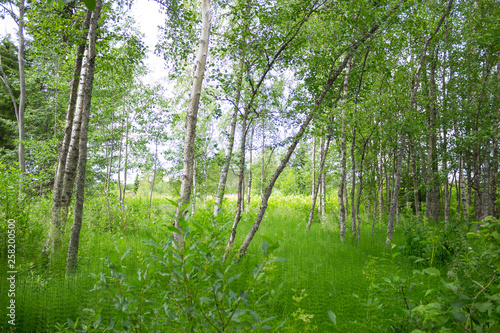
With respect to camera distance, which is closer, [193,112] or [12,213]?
[193,112]

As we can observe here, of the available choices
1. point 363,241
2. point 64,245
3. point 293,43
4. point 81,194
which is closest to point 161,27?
point 293,43

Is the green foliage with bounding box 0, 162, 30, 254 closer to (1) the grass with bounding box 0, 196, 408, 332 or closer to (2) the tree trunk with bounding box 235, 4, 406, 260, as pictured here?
(1) the grass with bounding box 0, 196, 408, 332

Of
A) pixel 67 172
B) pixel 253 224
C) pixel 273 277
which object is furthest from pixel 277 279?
pixel 67 172

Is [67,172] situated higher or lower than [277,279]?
higher

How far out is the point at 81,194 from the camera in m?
3.99

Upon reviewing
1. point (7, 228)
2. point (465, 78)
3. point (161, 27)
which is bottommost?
point (7, 228)

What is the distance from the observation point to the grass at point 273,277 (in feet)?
9.37

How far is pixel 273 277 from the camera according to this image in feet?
6.61

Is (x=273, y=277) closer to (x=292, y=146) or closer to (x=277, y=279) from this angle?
(x=277, y=279)

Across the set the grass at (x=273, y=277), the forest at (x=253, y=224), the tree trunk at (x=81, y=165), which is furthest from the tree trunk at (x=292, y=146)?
the tree trunk at (x=81, y=165)

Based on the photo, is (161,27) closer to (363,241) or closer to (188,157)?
(188,157)

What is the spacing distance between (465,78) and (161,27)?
10.9m

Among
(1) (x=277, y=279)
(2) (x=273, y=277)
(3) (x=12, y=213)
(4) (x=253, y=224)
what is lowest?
(1) (x=277, y=279)

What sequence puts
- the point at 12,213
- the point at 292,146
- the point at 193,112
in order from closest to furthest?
the point at 193,112 < the point at 12,213 < the point at 292,146
